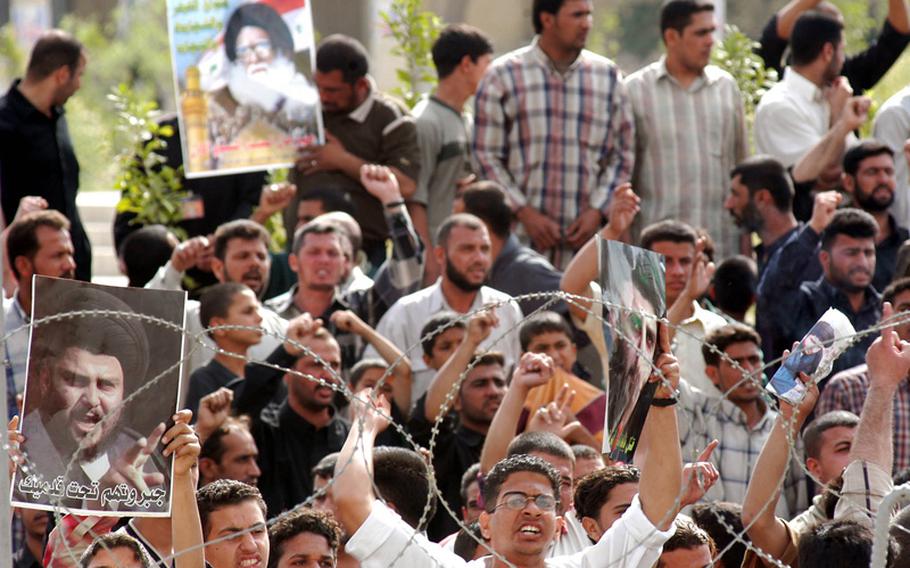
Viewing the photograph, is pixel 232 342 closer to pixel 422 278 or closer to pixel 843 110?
pixel 422 278

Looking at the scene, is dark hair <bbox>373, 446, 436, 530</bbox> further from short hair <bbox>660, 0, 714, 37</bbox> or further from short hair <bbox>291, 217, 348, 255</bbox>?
short hair <bbox>660, 0, 714, 37</bbox>

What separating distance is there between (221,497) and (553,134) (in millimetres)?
4891

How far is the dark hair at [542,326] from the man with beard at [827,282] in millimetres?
1269

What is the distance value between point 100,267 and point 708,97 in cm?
717

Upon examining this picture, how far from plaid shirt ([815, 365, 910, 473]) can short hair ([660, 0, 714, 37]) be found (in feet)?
10.6

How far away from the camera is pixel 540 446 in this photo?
7.26 m

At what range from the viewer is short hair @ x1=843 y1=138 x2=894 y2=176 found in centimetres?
1066

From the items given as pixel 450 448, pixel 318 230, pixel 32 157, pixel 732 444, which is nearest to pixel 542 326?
pixel 450 448

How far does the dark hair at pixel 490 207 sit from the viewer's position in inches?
411

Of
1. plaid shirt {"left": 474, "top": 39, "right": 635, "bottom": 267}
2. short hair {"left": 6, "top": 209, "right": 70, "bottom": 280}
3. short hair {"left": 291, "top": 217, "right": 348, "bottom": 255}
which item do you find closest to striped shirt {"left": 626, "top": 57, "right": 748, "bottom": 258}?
plaid shirt {"left": 474, "top": 39, "right": 635, "bottom": 267}

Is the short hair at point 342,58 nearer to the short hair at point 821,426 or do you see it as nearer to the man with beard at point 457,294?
the man with beard at point 457,294

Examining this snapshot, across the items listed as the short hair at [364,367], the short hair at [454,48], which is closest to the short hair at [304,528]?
the short hair at [364,367]

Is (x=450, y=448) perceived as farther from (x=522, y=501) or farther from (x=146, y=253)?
(x=146, y=253)

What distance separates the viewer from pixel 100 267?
16609 millimetres
